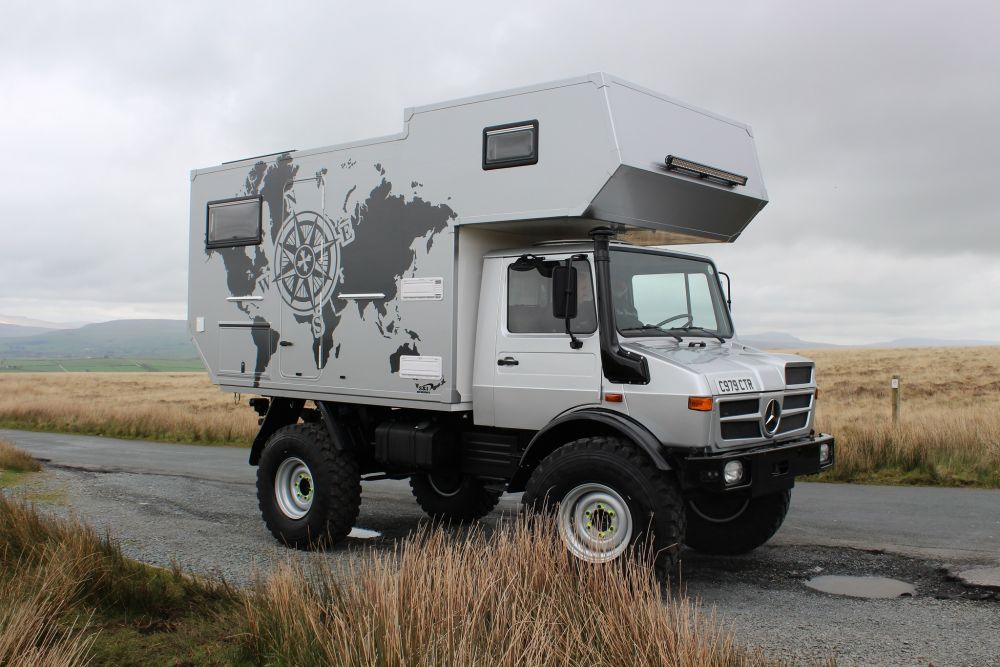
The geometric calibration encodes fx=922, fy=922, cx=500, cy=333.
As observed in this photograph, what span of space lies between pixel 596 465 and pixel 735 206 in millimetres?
2974

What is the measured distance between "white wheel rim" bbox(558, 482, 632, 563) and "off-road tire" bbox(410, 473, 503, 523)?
2.79 m

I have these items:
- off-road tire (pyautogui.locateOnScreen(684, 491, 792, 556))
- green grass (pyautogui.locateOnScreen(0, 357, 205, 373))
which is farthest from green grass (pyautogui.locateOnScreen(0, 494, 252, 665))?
green grass (pyautogui.locateOnScreen(0, 357, 205, 373))

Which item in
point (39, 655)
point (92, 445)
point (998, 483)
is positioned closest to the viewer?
point (39, 655)

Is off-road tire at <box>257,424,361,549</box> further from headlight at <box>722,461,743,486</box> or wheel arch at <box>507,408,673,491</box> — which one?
headlight at <box>722,461,743,486</box>

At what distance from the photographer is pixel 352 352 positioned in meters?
8.47

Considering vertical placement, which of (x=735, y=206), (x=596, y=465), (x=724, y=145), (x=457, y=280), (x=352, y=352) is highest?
(x=724, y=145)

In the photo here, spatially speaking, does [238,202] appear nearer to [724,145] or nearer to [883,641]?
[724,145]

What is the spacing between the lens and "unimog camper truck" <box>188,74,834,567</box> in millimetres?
6621

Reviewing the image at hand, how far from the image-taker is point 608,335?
270 inches

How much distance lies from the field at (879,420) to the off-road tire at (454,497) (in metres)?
5.39

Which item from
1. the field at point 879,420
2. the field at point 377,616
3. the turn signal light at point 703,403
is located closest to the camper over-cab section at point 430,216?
the turn signal light at point 703,403

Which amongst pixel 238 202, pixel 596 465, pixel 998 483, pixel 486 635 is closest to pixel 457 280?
pixel 596 465

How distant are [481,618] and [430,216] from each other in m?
4.19

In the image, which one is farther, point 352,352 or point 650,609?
point 352,352
